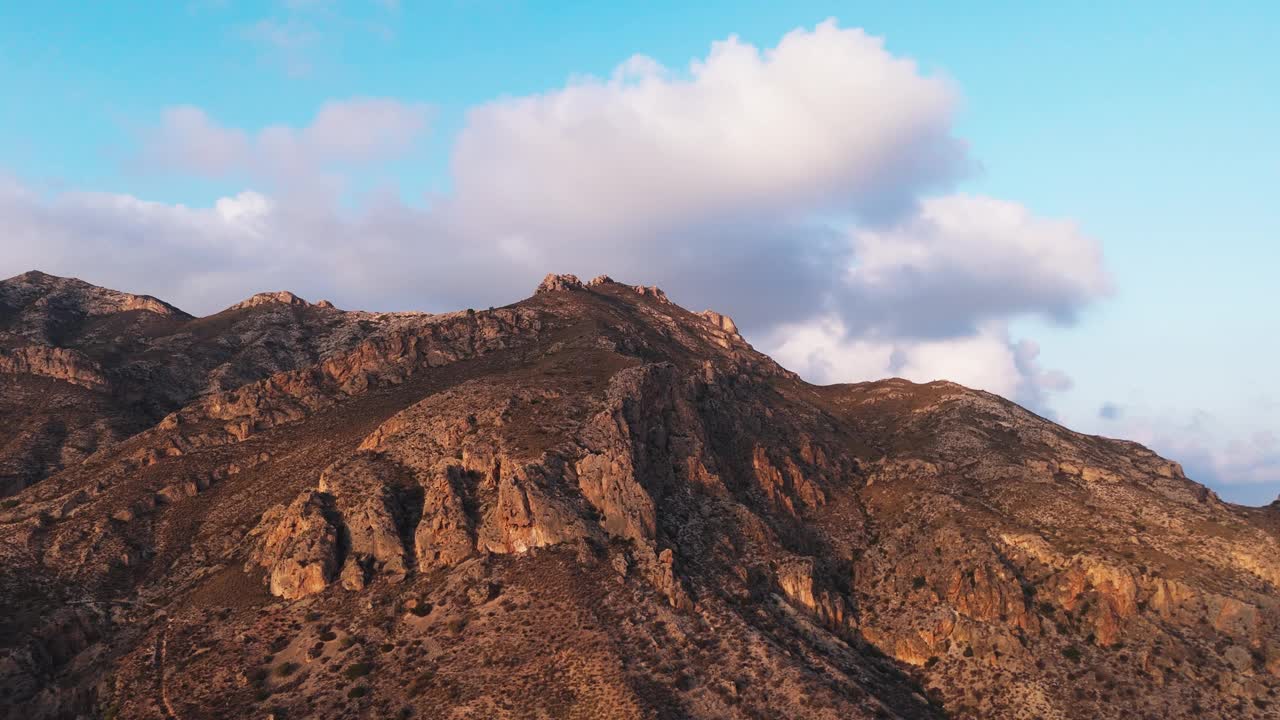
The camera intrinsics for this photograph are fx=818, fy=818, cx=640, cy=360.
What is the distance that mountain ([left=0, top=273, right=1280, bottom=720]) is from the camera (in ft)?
232

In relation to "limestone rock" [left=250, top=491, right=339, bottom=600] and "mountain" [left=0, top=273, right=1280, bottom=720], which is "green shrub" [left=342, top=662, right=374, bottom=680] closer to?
"mountain" [left=0, top=273, right=1280, bottom=720]

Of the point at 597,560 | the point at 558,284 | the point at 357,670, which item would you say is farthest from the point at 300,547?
the point at 558,284

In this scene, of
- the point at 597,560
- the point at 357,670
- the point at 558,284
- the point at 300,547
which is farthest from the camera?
the point at 558,284

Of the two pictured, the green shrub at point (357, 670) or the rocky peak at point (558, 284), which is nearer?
the green shrub at point (357, 670)

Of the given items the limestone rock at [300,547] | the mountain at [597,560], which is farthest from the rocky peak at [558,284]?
the limestone rock at [300,547]

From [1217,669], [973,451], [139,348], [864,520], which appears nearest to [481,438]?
[864,520]

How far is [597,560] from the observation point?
267ft

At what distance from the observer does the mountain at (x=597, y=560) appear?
70.8 meters

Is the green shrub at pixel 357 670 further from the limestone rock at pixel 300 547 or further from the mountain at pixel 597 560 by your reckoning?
the limestone rock at pixel 300 547

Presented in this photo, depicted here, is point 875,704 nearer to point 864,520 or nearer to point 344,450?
point 864,520

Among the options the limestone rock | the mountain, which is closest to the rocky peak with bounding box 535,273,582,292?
the mountain

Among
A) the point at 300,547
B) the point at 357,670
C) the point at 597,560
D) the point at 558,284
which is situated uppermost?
the point at 558,284

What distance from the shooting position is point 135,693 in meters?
70.4

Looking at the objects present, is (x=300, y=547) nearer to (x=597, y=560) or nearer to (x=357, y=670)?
(x=357, y=670)
